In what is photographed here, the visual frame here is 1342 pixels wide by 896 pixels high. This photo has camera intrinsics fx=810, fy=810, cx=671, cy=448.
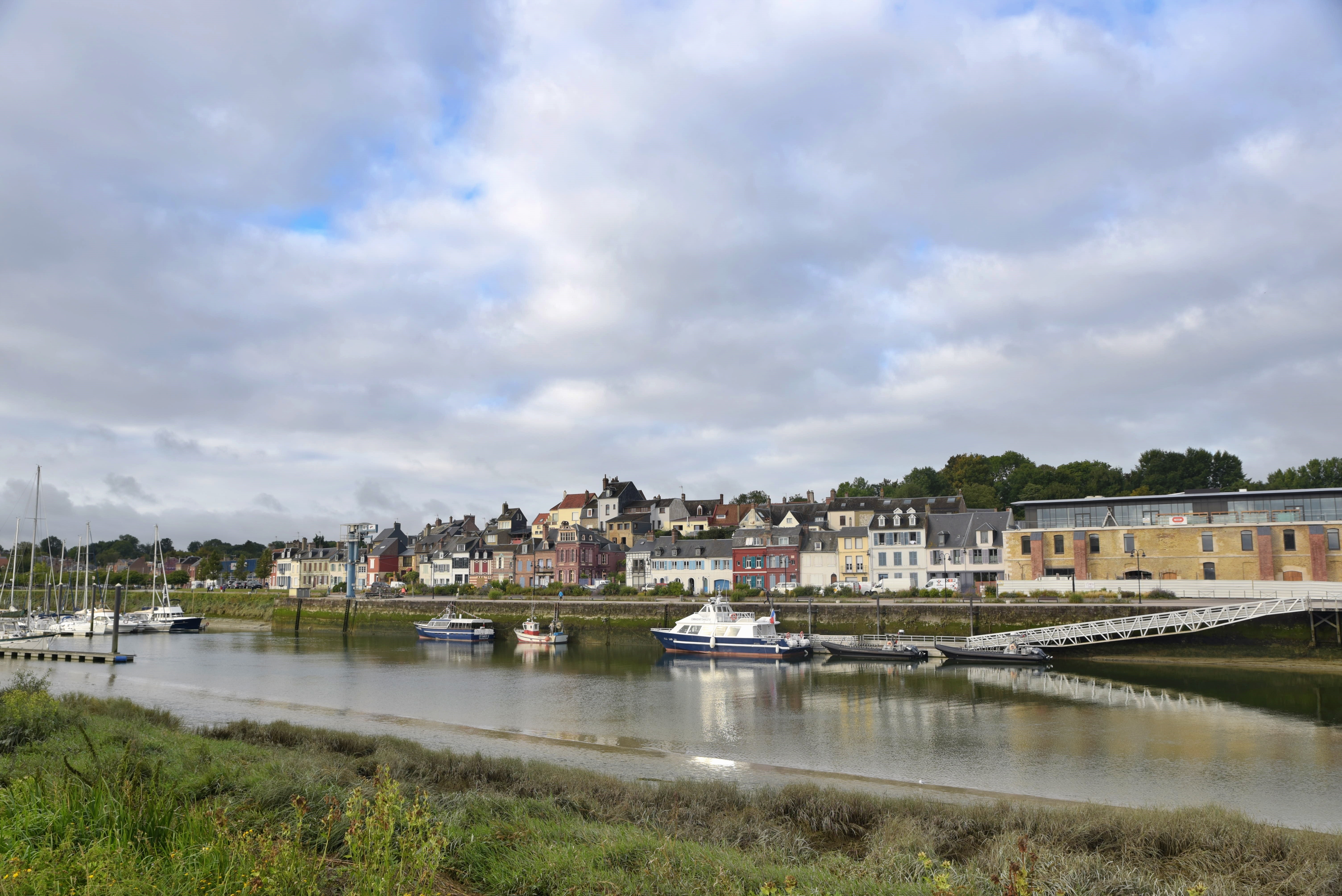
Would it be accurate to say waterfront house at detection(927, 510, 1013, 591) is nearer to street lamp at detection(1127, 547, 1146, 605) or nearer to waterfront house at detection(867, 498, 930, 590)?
waterfront house at detection(867, 498, 930, 590)

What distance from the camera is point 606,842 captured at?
9828 mm

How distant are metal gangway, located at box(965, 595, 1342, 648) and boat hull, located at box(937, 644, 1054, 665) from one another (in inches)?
52.2

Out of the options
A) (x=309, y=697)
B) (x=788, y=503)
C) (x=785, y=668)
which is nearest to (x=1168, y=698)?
(x=785, y=668)

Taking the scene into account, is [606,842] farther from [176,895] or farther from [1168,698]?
[1168,698]

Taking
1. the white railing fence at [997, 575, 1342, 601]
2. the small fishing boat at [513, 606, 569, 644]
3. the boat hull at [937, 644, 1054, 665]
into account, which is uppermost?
the white railing fence at [997, 575, 1342, 601]

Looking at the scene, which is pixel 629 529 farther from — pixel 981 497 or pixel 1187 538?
pixel 1187 538

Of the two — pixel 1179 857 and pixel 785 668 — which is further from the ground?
pixel 1179 857

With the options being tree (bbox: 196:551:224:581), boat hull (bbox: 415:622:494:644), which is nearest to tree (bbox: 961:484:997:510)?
boat hull (bbox: 415:622:494:644)

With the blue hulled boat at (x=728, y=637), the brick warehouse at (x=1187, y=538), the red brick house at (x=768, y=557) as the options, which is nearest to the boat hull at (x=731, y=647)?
the blue hulled boat at (x=728, y=637)

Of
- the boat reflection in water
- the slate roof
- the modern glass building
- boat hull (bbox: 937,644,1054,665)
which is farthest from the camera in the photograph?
the slate roof

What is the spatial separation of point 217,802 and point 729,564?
73.5 meters

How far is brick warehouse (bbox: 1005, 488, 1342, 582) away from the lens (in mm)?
54312

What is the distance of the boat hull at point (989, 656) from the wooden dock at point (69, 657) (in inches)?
2010

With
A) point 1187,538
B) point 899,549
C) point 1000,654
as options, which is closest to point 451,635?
point 899,549
